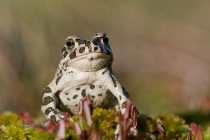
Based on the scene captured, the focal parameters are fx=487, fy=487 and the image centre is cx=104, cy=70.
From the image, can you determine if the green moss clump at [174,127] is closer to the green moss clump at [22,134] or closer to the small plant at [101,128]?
the small plant at [101,128]

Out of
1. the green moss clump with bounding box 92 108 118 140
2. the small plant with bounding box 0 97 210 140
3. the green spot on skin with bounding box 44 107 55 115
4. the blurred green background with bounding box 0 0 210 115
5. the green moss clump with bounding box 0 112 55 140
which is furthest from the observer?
the blurred green background with bounding box 0 0 210 115

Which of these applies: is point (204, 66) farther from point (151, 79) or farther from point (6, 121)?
point (6, 121)

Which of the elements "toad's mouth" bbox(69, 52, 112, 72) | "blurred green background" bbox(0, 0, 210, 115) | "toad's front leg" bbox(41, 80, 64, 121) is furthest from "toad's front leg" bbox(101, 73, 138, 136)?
A: "blurred green background" bbox(0, 0, 210, 115)

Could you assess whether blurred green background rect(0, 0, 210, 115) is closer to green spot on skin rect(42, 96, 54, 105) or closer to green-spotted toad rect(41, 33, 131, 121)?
green-spotted toad rect(41, 33, 131, 121)

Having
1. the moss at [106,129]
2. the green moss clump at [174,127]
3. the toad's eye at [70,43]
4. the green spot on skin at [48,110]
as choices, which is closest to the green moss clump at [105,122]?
the moss at [106,129]

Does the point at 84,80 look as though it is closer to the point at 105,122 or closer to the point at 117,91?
the point at 117,91

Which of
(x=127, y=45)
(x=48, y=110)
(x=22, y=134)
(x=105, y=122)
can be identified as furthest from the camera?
(x=127, y=45)

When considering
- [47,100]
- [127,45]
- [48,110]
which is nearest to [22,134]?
[48,110]

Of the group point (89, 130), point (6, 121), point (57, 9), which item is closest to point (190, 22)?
point (57, 9)
